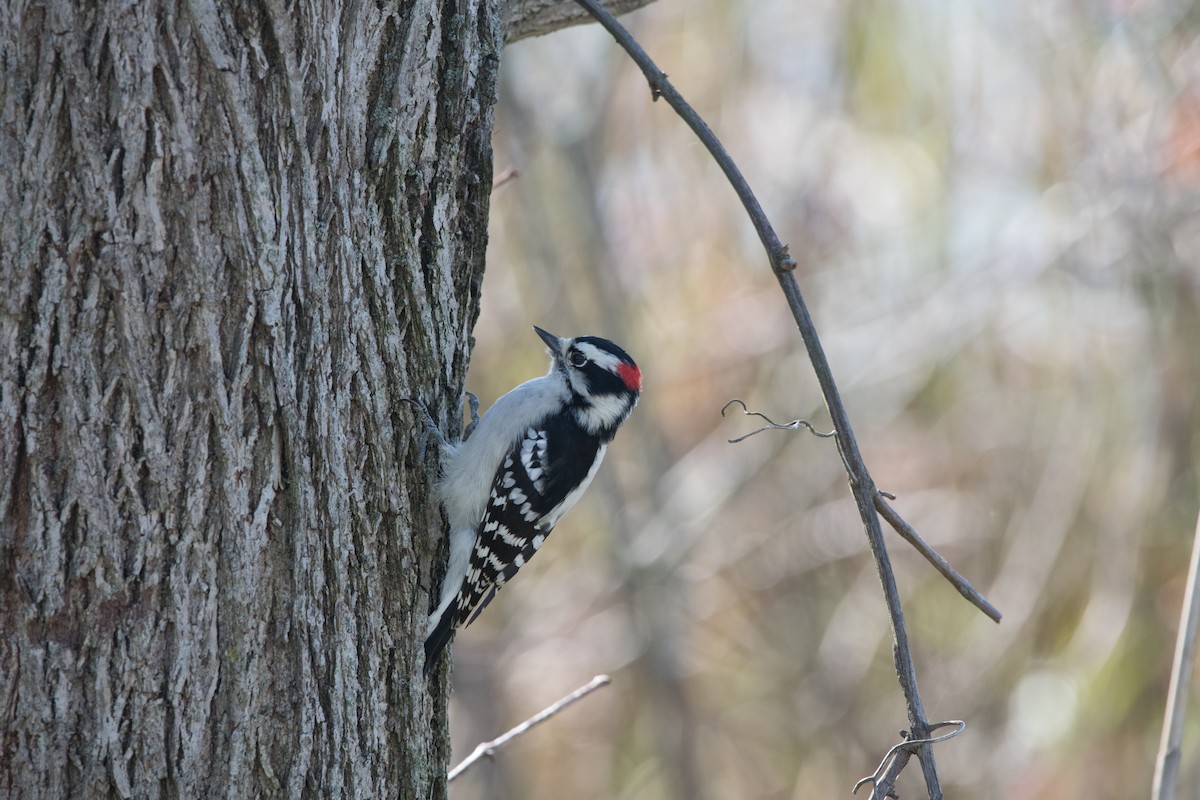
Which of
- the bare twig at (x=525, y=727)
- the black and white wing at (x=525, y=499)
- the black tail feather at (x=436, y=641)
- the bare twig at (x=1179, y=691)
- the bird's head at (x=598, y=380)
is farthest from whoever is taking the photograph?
the bird's head at (x=598, y=380)

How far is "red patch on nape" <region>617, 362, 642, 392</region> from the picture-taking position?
14.6 feet

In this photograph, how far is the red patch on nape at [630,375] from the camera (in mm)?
4438

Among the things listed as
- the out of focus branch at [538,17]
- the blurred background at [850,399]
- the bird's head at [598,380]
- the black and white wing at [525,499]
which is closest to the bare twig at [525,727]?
the black and white wing at [525,499]

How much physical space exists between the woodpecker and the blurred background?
393 cm

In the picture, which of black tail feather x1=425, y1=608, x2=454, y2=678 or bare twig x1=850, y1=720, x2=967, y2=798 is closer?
bare twig x1=850, y1=720, x2=967, y2=798

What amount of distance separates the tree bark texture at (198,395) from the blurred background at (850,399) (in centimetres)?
573

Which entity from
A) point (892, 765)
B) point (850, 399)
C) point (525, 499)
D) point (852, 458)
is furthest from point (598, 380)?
point (850, 399)

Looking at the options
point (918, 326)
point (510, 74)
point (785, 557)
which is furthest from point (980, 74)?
point (785, 557)

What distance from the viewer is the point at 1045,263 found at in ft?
23.7

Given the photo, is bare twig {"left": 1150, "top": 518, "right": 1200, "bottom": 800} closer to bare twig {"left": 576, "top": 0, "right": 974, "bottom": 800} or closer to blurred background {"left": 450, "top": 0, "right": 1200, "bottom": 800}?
bare twig {"left": 576, "top": 0, "right": 974, "bottom": 800}

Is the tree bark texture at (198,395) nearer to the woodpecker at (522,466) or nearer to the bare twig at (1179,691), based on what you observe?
the woodpecker at (522,466)

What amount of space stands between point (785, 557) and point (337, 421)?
699cm

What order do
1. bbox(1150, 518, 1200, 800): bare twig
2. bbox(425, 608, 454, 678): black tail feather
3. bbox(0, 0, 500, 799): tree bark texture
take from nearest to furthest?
bbox(0, 0, 500, 799): tree bark texture
bbox(1150, 518, 1200, 800): bare twig
bbox(425, 608, 454, 678): black tail feather

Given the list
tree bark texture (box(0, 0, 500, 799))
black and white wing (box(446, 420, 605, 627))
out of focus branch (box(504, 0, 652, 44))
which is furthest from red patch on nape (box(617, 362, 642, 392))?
tree bark texture (box(0, 0, 500, 799))
